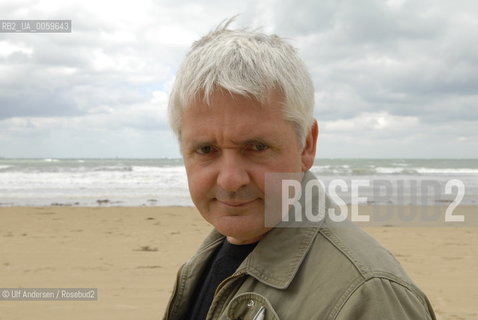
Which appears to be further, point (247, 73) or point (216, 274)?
point (216, 274)

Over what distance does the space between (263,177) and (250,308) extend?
365mm

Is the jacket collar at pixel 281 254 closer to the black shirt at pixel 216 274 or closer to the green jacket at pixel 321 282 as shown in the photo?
the green jacket at pixel 321 282

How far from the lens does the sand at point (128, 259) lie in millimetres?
5520

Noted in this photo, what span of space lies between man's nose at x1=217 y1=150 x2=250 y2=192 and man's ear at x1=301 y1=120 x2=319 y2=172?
23 centimetres

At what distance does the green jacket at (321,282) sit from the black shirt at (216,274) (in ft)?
0.70

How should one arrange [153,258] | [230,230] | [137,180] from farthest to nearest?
1. [137,180]
2. [153,258]
3. [230,230]

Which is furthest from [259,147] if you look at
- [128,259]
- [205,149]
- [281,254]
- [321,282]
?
[128,259]

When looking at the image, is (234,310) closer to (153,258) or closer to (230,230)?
(230,230)

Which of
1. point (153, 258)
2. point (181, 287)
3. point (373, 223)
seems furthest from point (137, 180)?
point (181, 287)

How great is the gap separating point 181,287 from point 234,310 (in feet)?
1.75

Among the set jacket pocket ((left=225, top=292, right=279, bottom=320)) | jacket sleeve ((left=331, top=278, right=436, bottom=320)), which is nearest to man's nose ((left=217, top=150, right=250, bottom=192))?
jacket pocket ((left=225, top=292, right=279, bottom=320))

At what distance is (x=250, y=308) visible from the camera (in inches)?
54.9

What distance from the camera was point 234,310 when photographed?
1445mm

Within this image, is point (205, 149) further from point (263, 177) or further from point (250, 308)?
point (250, 308)
